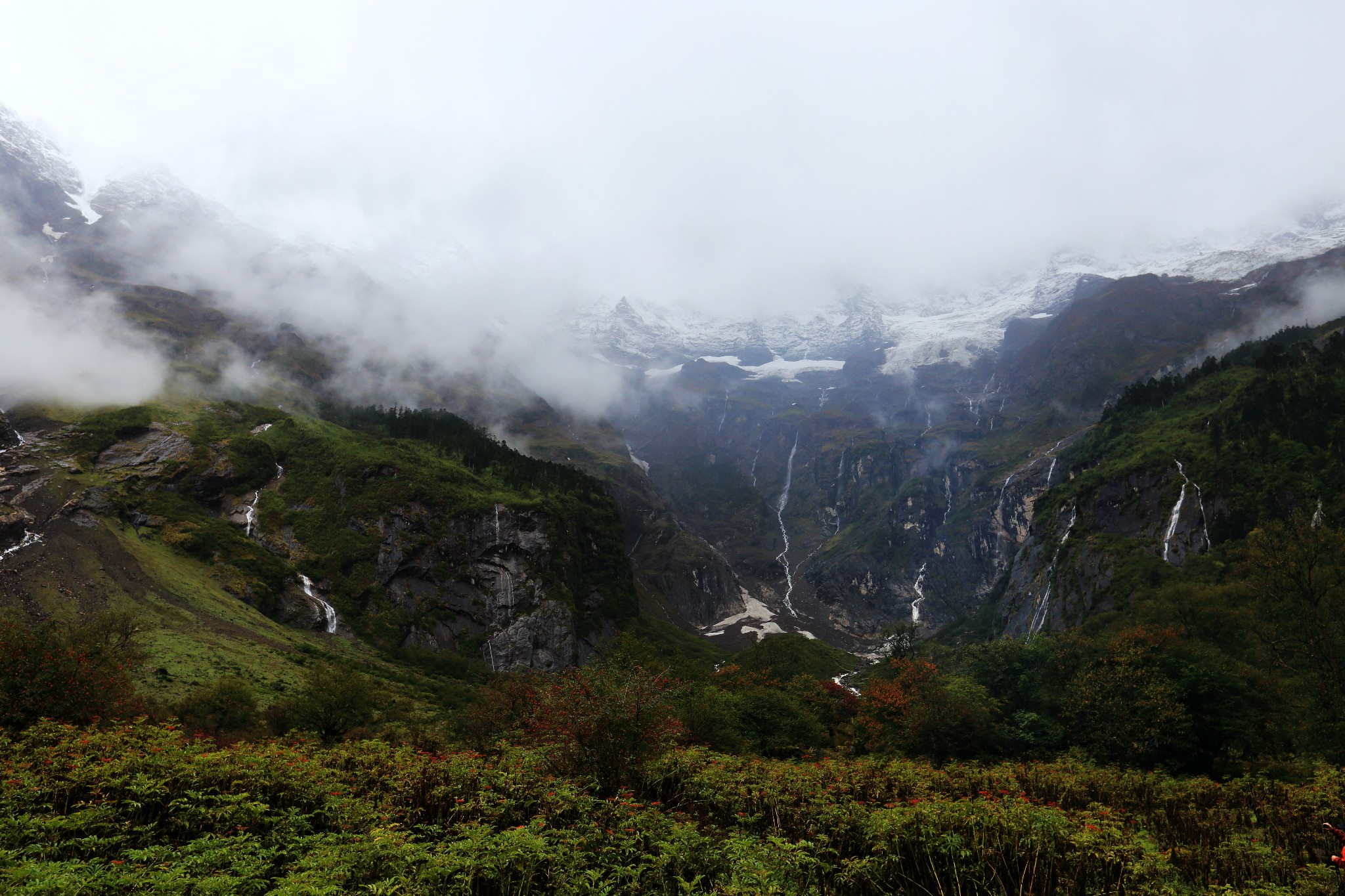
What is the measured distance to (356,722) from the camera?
51438 mm

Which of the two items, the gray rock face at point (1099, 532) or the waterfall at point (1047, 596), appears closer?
the gray rock face at point (1099, 532)

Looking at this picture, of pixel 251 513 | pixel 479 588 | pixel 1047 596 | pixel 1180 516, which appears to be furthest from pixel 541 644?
pixel 1180 516

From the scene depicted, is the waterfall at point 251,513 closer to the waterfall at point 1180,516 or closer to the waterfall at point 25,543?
the waterfall at point 25,543

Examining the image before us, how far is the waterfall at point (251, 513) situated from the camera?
375 feet

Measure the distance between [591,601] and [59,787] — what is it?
137 metres

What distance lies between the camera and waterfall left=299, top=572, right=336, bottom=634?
103 m

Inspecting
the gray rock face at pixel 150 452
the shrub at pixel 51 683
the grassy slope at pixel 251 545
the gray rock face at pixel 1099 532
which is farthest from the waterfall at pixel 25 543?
the gray rock face at pixel 1099 532

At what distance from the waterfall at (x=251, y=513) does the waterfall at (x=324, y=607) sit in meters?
15.0

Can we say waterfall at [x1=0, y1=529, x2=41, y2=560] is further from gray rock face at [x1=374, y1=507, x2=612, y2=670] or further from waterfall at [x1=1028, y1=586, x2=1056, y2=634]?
waterfall at [x1=1028, y1=586, x2=1056, y2=634]

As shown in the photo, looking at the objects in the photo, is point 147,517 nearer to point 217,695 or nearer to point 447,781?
point 217,695

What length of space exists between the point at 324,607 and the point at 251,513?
27185 mm

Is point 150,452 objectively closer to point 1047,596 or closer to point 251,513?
point 251,513

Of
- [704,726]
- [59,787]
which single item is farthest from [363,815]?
[704,726]

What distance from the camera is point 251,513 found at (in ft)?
385
